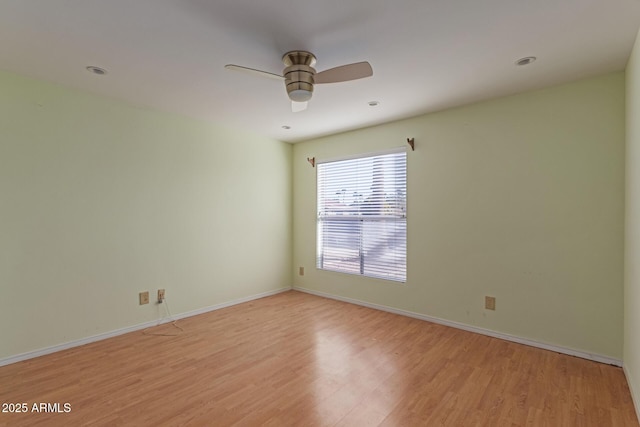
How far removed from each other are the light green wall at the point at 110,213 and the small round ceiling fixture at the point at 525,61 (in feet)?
10.2

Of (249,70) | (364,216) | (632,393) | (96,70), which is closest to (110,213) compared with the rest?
(96,70)

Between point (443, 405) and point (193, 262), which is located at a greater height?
point (193, 262)

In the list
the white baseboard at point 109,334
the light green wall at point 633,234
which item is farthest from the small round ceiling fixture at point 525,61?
the white baseboard at point 109,334

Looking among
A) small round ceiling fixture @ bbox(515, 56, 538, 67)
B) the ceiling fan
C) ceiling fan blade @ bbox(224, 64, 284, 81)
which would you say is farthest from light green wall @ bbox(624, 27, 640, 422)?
ceiling fan blade @ bbox(224, 64, 284, 81)

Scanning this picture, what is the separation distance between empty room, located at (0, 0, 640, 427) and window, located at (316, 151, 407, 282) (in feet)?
0.11

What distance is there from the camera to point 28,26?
182 centimetres

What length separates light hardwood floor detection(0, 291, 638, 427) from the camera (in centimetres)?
181

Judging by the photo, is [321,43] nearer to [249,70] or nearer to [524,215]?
[249,70]

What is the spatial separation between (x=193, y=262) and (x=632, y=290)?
3.89m

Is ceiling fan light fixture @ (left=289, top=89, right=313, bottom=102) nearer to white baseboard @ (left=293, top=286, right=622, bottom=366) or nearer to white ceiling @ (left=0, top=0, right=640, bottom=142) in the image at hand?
white ceiling @ (left=0, top=0, right=640, bottom=142)

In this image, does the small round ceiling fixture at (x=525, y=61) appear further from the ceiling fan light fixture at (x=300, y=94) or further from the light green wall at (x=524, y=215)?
the ceiling fan light fixture at (x=300, y=94)

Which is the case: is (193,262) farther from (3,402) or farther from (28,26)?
(28,26)

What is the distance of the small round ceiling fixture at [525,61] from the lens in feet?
7.25

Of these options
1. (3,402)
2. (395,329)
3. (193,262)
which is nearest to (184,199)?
(193,262)
